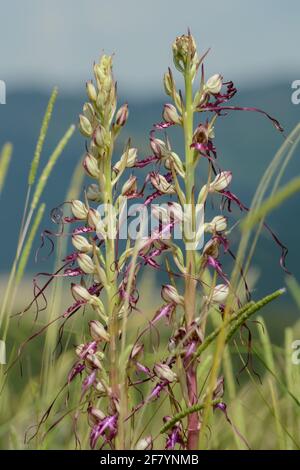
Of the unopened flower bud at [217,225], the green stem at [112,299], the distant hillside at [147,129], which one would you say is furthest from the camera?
the distant hillside at [147,129]

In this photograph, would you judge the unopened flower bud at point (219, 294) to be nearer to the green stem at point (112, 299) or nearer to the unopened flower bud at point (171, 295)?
the unopened flower bud at point (171, 295)

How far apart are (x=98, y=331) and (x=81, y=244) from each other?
0.60ft

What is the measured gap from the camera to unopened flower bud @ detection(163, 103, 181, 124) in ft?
6.15

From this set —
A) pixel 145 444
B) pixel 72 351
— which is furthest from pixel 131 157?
pixel 72 351

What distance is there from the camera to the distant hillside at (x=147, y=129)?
4727 inches

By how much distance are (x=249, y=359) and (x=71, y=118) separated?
446 feet

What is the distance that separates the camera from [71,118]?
136000mm

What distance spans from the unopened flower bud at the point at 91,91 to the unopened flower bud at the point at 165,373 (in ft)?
1.85

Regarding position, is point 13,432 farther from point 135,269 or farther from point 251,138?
point 251,138

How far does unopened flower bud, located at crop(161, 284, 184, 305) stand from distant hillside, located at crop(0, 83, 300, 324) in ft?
350

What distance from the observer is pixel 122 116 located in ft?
5.88

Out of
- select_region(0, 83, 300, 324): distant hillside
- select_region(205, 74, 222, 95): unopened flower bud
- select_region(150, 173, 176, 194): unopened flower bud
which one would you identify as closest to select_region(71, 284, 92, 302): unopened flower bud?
select_region(150, 173, 176, 194): unopened flower bud

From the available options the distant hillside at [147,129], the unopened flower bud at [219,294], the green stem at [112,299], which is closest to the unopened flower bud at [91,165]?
the green stem at [112,299]

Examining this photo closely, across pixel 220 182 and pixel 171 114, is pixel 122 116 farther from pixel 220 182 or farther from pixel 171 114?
pixel 220 182
